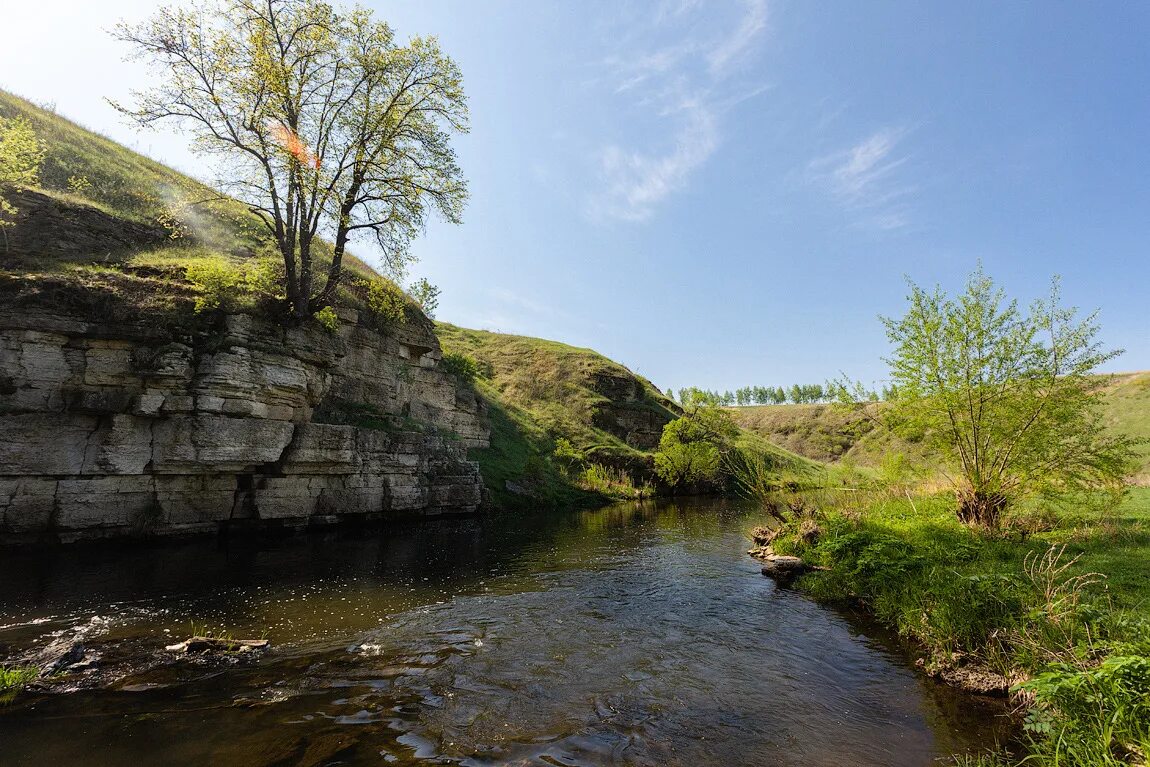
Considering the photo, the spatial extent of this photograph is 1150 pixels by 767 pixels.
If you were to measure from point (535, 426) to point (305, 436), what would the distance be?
3040cm

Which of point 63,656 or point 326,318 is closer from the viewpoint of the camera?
point 63,656

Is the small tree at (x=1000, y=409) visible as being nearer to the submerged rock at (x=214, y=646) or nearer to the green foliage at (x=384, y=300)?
the submerged rock at (x=214, y=646)

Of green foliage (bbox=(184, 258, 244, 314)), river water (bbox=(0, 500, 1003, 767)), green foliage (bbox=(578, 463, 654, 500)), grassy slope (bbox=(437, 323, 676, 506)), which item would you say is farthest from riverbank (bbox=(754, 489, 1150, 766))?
green foliage (bbox=(578, 463, 654, 500))

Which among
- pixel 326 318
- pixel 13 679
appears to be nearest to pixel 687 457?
pixel 326 318

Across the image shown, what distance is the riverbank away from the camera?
464 cm

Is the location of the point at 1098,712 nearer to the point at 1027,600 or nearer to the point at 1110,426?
the point at 1027,600

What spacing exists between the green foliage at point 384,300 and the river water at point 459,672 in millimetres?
14933

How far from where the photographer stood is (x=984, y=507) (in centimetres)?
1332

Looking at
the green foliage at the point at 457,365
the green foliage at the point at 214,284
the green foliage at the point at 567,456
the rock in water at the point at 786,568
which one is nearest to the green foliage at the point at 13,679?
the green foliage at the point at 214,284

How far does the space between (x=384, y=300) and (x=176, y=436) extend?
11.7 m

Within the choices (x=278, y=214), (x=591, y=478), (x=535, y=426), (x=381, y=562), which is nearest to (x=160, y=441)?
(x=381, y=562)

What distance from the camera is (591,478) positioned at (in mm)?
40438

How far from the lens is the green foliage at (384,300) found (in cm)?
2560

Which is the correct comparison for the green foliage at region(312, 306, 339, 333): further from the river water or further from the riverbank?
the riverbank
